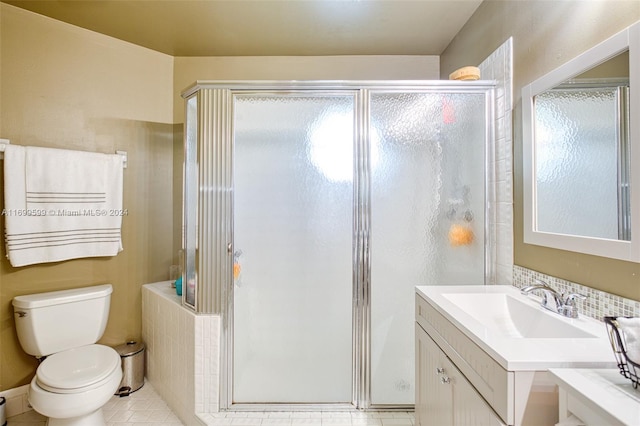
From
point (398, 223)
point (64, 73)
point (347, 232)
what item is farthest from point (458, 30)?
point (64, 73)

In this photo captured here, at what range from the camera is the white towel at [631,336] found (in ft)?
2.15

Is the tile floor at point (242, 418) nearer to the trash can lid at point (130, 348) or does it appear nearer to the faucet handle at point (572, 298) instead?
the trash can lid at point (130, 348)

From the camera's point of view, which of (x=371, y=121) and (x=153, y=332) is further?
(x=153, y=332)

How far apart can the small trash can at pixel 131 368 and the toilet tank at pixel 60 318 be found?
248 mm

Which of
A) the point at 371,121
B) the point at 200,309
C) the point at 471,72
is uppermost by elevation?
the point at 471,72

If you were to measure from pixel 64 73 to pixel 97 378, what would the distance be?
6.14 feet

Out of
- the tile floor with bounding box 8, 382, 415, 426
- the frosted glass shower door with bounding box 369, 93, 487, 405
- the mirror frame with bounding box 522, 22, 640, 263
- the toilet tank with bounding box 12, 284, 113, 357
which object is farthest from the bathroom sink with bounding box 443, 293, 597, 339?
the toilet tank with bounding box 12, 284, 113, 357

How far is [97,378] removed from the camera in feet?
5.21

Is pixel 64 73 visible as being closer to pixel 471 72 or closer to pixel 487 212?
pixel 471 72

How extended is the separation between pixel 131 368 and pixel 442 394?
1996 millimetres

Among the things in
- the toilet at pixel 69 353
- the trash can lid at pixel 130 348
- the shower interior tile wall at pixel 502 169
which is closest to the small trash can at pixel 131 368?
the trash can lid at pixel 130 348

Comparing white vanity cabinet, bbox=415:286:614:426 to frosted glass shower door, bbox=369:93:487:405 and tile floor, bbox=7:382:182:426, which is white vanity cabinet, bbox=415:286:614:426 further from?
tile floor, bbox=7:382:182:426

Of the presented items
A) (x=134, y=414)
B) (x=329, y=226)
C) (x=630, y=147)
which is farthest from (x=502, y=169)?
(x=134, y=414)

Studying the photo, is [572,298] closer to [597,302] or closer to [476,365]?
[597,302]
